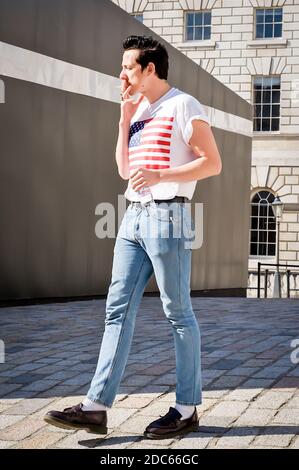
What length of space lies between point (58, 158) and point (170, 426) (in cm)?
825

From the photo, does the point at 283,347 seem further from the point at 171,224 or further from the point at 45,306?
the point at 45,306

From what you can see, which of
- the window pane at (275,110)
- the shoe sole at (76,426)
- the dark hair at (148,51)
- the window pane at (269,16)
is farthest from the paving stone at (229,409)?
the window pane at (269,16)

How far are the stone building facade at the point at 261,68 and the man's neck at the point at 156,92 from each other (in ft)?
78.0

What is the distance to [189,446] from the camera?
3.88 metres

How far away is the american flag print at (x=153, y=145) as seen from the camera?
3.95m

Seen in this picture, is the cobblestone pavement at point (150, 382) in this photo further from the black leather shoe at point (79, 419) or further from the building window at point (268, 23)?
the building window at point (268, 23)

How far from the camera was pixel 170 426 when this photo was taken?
13.2 feet

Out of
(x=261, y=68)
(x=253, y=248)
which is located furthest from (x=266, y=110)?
(x=253, y=248)

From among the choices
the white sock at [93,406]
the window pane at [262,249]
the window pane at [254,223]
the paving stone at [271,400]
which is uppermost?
the window pane at [254,223]

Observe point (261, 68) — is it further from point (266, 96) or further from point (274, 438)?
point (274, 438)

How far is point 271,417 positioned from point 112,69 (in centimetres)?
946

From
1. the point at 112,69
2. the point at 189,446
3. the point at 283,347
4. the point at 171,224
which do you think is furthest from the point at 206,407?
the point at 112,69

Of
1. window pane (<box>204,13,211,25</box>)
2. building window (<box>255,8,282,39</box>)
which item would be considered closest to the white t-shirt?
building window (<box>255,8,282,39</box>)

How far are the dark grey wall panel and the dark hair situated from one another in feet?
23.3
